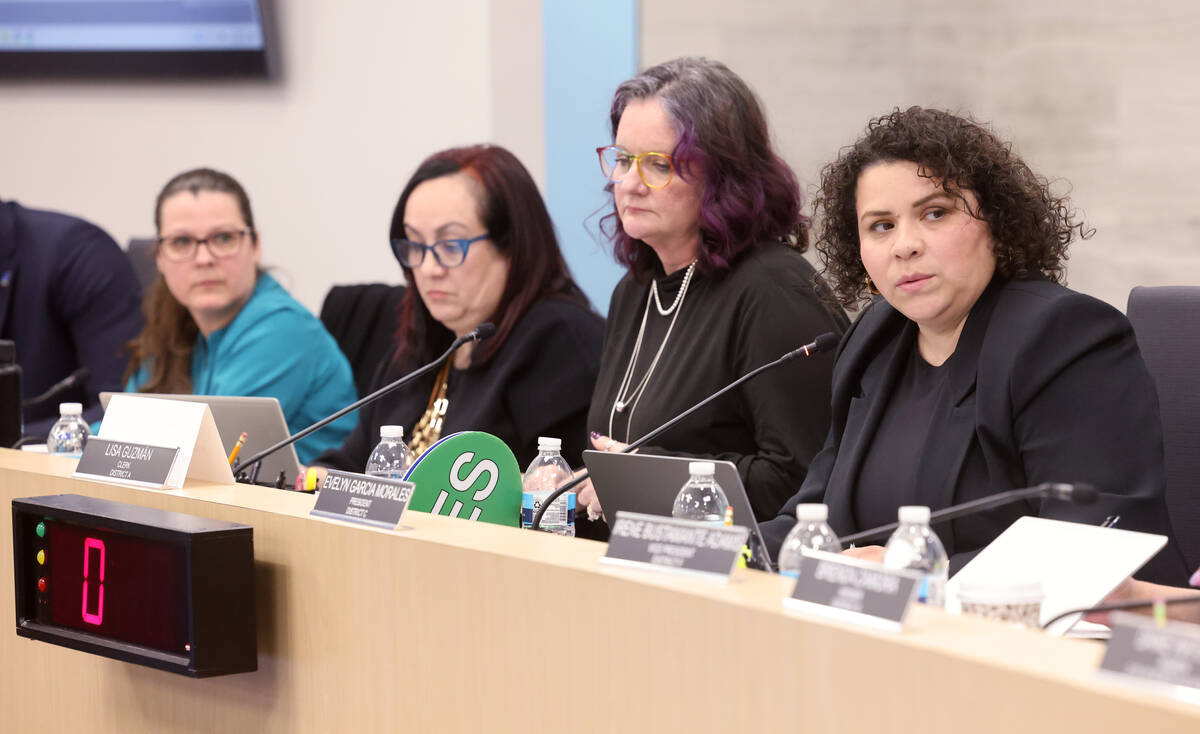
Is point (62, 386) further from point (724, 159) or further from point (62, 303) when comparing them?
point (724, 159)

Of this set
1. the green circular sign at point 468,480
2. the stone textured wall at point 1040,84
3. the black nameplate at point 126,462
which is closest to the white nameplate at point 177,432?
the black nameplate at point 126,462

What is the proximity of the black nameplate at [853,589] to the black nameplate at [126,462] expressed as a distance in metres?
0.86

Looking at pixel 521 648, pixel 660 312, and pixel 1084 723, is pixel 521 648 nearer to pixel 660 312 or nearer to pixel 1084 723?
pixel 1084 723

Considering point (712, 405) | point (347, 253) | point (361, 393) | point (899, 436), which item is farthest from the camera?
point (347, 253)

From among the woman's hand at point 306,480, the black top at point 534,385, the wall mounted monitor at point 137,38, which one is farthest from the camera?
the wall mounted monitor at point 137,38

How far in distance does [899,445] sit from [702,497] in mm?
526

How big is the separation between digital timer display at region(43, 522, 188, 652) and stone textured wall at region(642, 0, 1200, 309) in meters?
2.06

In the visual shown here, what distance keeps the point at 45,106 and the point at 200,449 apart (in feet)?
12.1

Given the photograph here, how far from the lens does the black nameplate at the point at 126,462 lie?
62.0 inches

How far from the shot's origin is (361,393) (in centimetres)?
336

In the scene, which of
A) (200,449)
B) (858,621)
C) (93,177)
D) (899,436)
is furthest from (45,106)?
(858,621)

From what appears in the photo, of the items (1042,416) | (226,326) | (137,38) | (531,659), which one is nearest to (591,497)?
(1042,416)

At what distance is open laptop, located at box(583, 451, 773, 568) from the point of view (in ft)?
4.14

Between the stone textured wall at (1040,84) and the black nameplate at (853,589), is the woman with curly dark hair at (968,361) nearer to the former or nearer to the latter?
the black nameplate at (853,589)
